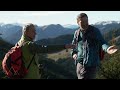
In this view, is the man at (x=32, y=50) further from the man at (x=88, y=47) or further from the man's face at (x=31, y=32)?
the man at (x=88, y=47)

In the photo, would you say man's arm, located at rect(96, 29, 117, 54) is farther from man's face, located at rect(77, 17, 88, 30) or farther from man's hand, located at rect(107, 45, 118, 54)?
man's face, located at rect(77, 17, 88, 30)

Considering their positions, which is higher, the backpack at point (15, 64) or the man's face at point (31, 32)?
the man's face at point (31, 32)

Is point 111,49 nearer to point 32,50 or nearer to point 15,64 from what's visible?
point 32,50

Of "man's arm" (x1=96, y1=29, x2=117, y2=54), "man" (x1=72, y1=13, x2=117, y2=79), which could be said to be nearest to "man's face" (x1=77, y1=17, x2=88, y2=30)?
"man" (x1=72, y1=13, x2=117, y2=79)

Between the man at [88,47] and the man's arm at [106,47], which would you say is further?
the man at [88,47]

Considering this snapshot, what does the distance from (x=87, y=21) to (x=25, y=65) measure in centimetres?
145

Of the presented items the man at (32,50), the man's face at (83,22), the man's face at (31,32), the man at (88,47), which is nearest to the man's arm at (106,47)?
the man at (88,47)

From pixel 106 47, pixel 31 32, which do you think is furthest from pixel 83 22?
pixel 31 32

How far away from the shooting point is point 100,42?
6.60 meters

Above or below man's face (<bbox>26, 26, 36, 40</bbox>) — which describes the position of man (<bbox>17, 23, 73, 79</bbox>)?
below

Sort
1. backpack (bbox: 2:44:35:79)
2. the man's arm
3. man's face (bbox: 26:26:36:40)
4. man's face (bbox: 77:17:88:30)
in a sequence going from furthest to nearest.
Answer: man's face (bbox: 77:17:88:30) < man's face (bbox: 26:26:36:40) < the man's arm < backpack (bbox: 2:44:35:79)

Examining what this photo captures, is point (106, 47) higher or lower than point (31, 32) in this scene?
lower
